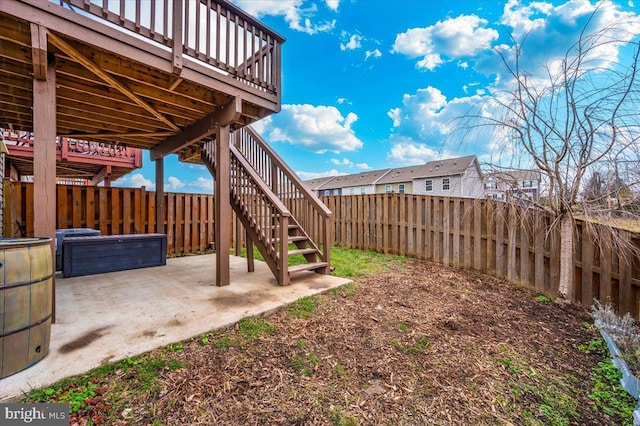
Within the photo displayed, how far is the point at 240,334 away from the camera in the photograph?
2.38 metres

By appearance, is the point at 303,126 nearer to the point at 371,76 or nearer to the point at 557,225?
the point at 371,76

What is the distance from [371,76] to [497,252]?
24.3ft

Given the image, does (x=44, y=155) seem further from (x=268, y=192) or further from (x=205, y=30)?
(x=268, y=192)

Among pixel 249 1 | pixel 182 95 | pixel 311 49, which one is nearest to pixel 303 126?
pixel 311 49

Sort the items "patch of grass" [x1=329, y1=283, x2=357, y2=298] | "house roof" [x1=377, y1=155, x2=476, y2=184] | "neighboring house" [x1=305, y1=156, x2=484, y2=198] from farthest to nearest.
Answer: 1. "house roof" [x1=377, y1=155, x2=476, y2=184]
2. "neighboring house" [x1=305, y1=156, x2=484, y2=198]
3. "patch of grass" [x1=329, y1=283, x2=357, y2=298]

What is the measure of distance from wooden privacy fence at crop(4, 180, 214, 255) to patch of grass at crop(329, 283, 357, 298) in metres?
4.92

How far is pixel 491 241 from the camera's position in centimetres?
469

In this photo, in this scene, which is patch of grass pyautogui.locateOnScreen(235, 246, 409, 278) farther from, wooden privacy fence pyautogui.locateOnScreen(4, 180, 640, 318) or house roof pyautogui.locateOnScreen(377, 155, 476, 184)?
house roof pyautogui.locateOnScreen(377, 155, 476, 184)

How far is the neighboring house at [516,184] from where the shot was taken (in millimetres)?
3393

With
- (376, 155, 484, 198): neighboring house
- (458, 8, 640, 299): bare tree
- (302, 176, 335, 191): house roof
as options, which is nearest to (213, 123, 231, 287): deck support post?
(458, 8, 640, 299): bare tree

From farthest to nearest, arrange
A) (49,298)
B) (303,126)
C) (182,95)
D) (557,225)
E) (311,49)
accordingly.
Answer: (303,126) → (311,49) → (557,225) → (182,95) → (49,298)

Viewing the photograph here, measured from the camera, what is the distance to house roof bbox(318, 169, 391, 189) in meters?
24.1

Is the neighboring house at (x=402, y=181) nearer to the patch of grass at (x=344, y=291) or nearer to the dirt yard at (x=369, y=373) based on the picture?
the patch of grass at (x=344, y=291)

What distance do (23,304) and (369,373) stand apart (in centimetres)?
240
